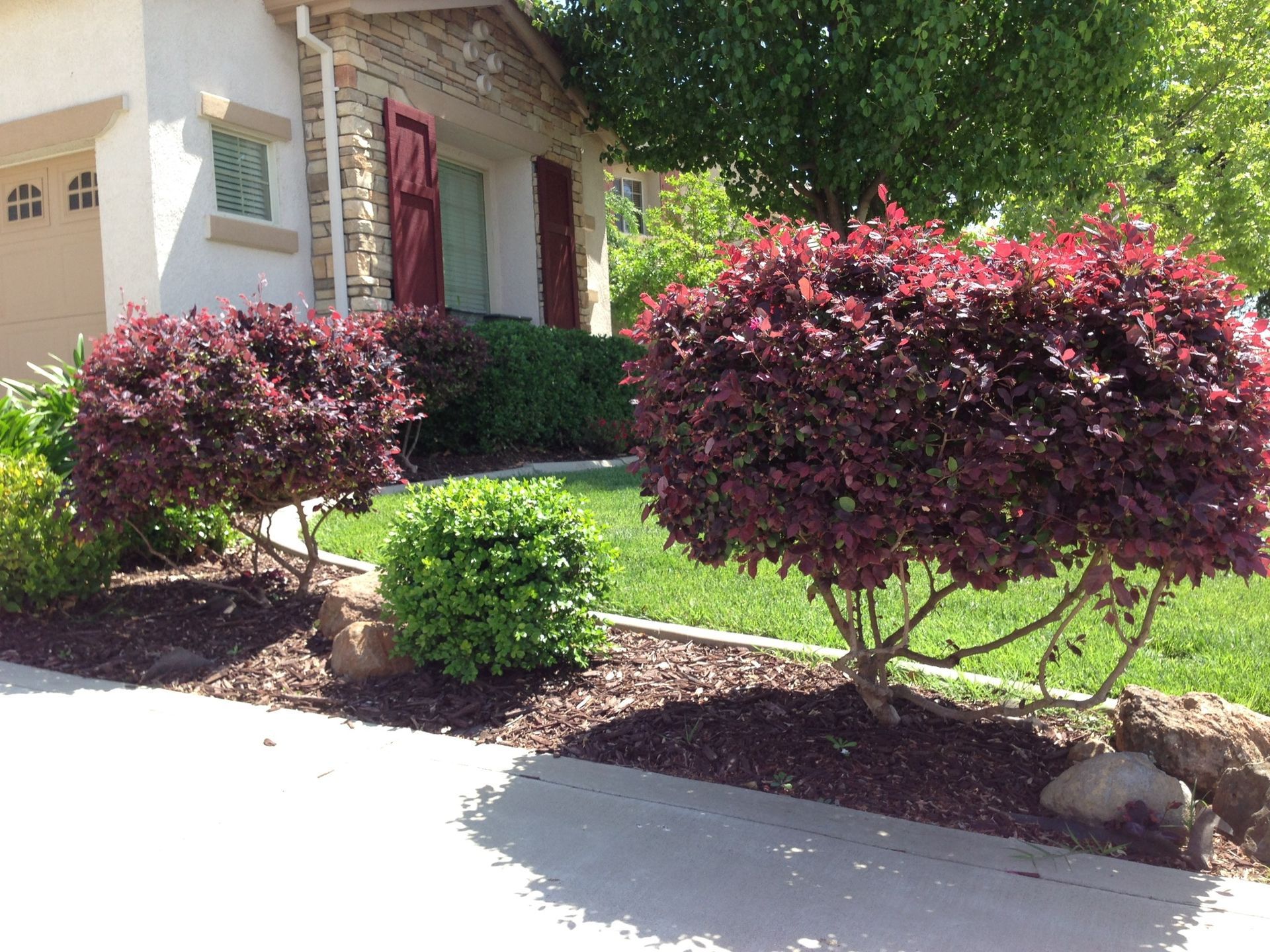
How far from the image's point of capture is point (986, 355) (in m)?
3.39

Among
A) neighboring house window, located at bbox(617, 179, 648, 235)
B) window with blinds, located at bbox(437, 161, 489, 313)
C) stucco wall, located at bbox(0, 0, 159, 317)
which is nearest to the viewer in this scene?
stucco wall, located at bbox(0, 0, 159, 317)

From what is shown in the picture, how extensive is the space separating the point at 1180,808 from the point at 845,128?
375 inches

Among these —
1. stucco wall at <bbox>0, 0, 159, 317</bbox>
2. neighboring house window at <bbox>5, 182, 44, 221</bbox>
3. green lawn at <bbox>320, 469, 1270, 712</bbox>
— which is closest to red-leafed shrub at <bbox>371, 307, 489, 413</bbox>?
stucco wall at <bbox>0, 0, 159, 317</bbox>

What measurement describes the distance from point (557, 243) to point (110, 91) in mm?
5861

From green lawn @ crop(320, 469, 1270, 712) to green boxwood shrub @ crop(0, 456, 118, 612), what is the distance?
152cm

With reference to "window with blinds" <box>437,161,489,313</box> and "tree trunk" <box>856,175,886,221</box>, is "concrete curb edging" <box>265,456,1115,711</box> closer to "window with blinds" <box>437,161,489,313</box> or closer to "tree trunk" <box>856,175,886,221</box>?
"window with blinds" <box>437,161,489,313</box>

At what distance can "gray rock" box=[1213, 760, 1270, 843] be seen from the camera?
11.7 feet

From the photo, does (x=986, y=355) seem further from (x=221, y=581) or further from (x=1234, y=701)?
(x=221, y=581)

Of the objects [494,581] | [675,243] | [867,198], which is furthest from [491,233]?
[494,581]

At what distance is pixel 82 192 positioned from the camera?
10.1m

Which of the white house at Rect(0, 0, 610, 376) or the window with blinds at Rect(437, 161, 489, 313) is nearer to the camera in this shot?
the white house at Rect(0, 0, 610, 376)

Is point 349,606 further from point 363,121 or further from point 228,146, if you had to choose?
point 363,121

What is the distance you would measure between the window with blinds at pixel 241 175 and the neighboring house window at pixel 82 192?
3.82ft

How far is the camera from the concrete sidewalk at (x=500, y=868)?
9.46ft
